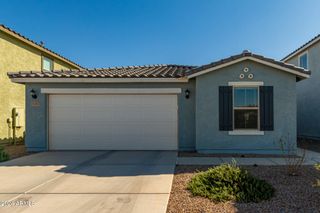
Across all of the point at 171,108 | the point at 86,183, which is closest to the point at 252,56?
the point at 171,108

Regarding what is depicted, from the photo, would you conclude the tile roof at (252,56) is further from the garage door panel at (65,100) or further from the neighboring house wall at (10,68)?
the neighboring house wall at (10,68)

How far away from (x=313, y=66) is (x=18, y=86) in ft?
58.9

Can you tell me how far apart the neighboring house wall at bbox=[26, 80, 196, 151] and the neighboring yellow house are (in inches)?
154

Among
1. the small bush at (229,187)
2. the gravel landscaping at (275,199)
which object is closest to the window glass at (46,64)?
the gravel landscaping at (275,199)

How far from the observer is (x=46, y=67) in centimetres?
1745

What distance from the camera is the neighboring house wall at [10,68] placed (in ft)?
43.8

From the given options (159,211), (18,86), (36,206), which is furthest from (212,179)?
(18,86)

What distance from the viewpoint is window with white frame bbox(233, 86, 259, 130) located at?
384 inches

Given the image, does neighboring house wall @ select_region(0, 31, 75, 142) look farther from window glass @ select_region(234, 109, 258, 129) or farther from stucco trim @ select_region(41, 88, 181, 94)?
window glass @ select_region(234, 109, 258, 129)

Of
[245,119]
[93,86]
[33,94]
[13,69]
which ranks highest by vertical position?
[13,69]

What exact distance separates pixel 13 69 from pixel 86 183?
11.6 m

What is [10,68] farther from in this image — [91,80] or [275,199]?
[275,199]

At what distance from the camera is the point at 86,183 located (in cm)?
580

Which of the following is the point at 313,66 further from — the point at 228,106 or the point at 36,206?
the point at 36,206
